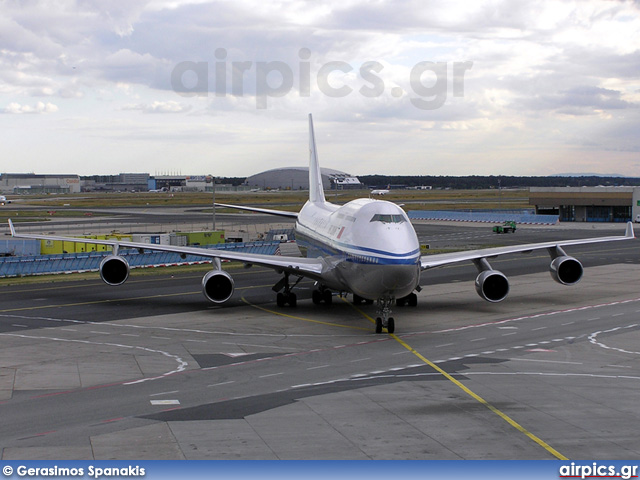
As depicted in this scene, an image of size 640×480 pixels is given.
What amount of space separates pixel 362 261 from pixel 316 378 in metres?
8.30


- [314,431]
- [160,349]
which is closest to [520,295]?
[160,349]

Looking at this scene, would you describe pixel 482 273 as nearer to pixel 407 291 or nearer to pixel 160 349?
pixel 407 291

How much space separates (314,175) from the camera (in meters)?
54.5

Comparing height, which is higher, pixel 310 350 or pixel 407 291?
pixel 407 291

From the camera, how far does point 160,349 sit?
3069cm

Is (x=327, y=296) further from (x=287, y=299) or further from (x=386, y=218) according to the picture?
(x=386, y=218)

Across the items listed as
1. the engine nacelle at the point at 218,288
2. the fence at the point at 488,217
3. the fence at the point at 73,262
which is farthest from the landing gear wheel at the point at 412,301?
the fence at the point at 488,217

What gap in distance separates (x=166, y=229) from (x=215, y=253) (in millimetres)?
59730

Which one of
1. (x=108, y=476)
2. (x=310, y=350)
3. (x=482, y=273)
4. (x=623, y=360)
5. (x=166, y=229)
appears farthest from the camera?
(x=166, y=229)

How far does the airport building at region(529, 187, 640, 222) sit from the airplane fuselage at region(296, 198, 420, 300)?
90.3 metres

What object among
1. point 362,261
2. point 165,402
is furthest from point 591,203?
point 165,402

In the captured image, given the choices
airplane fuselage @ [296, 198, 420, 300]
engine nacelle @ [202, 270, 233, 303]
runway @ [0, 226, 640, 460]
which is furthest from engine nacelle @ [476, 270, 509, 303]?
engine nacelle @ [202, 270, 233, 303]

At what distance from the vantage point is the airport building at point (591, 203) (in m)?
117

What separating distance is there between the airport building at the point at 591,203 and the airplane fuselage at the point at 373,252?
9034 cm
